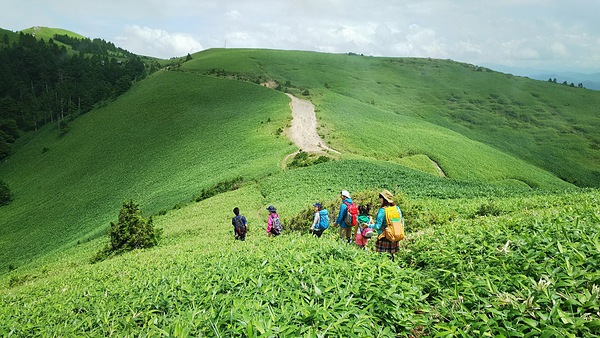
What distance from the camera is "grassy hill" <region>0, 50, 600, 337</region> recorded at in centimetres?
528

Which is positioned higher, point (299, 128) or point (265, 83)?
point (265, 83)

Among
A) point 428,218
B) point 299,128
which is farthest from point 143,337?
point 299,128

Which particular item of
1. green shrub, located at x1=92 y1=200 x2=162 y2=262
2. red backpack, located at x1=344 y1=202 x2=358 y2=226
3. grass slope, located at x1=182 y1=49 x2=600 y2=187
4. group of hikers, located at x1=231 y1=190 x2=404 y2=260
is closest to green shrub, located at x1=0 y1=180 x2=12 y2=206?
green shrub, located at x1=92 y1=200 x2=162 y2=262

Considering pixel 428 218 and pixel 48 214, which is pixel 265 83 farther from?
pixel 428 218

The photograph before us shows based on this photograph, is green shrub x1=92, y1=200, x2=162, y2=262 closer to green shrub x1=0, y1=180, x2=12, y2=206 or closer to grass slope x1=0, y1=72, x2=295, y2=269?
grass slope x1=0, y1=72, x2=295, y2=269

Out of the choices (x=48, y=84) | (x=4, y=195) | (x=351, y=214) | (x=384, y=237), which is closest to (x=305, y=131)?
(x=351, y=214)

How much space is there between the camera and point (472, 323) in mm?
4574

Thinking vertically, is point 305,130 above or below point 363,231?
below

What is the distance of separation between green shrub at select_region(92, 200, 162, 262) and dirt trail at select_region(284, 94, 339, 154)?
102 ft

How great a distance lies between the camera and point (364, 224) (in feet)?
44.9

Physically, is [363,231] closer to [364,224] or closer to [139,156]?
[364,224]

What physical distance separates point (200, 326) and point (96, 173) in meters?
77.9

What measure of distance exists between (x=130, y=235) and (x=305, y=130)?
4300 cm

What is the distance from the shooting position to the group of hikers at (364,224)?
10500mm
